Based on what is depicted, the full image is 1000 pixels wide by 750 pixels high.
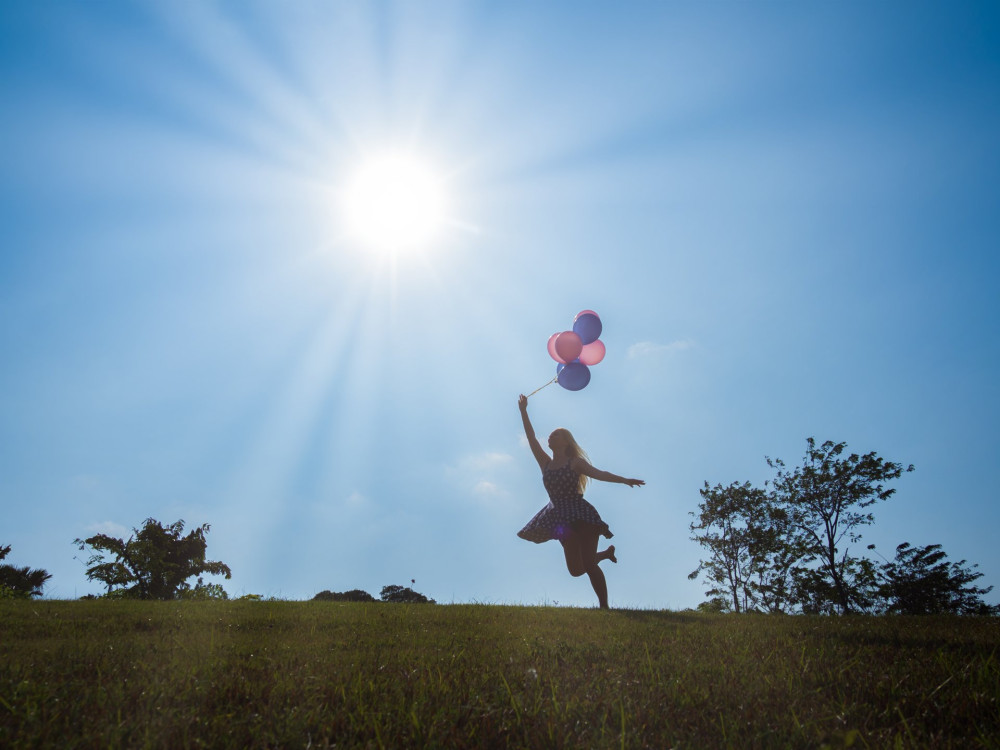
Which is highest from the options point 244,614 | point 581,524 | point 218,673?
point 581,524

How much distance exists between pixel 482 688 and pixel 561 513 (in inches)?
243

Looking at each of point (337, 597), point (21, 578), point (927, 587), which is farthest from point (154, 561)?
point (927, 587)

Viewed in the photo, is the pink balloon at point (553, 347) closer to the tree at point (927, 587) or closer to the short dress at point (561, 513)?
the short dress at point (561, 513)

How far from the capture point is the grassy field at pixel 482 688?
239cm

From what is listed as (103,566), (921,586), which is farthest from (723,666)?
(921,586)

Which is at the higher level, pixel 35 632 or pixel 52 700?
pixel 35 632

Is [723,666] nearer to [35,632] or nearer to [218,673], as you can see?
[218,673]

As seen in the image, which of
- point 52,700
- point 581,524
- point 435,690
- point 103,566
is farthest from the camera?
point 103,566

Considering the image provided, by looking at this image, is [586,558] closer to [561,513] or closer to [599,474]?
[561,513]

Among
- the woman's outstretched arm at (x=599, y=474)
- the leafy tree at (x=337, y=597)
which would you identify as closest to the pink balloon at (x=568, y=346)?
the woman's outstretched arm at (x=599, y=474)

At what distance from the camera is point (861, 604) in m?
29.7

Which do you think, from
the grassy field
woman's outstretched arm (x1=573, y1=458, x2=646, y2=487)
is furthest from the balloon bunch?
the grassy field

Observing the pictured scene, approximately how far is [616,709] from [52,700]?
2.63 metres

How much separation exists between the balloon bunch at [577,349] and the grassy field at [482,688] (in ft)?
18.9
